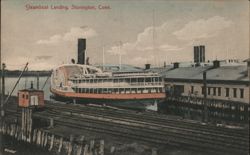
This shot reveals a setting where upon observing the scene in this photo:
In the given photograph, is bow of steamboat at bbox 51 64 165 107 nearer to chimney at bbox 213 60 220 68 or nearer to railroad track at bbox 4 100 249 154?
chimney at bbox 213 60 220 68

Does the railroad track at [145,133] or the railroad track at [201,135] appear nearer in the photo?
the railroad track at [201,135]

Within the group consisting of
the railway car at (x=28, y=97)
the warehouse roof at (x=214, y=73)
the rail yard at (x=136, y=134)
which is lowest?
the rail yard at (x=136, y=134)

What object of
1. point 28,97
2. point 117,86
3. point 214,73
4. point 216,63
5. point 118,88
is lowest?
point 28,97

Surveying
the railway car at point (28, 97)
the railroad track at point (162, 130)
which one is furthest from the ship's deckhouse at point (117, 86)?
the railway car at point (28, 97)

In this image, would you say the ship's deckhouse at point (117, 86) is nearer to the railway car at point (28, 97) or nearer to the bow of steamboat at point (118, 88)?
the bow of steamboat at point (118, 88)

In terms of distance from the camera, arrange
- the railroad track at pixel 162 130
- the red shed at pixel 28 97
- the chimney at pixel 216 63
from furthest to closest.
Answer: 1. the chimney at pixel 216 63
2. the red shed at pixel 28 97
3. the railroad track at pixel 162 130

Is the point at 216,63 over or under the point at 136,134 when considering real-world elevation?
over

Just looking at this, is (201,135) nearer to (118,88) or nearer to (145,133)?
(145,133)

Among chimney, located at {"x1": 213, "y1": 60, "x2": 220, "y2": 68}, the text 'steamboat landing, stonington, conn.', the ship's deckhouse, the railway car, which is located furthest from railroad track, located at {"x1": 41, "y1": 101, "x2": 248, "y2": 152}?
chimney, located at {"x1": 213, "y1": 60, "x2": 220, "y2": 68}

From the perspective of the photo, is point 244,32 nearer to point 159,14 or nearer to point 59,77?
point 159,14

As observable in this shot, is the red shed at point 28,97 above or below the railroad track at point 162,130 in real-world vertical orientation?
above

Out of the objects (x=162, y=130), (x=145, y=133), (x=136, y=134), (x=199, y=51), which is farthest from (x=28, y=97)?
(x=199, y=51)
